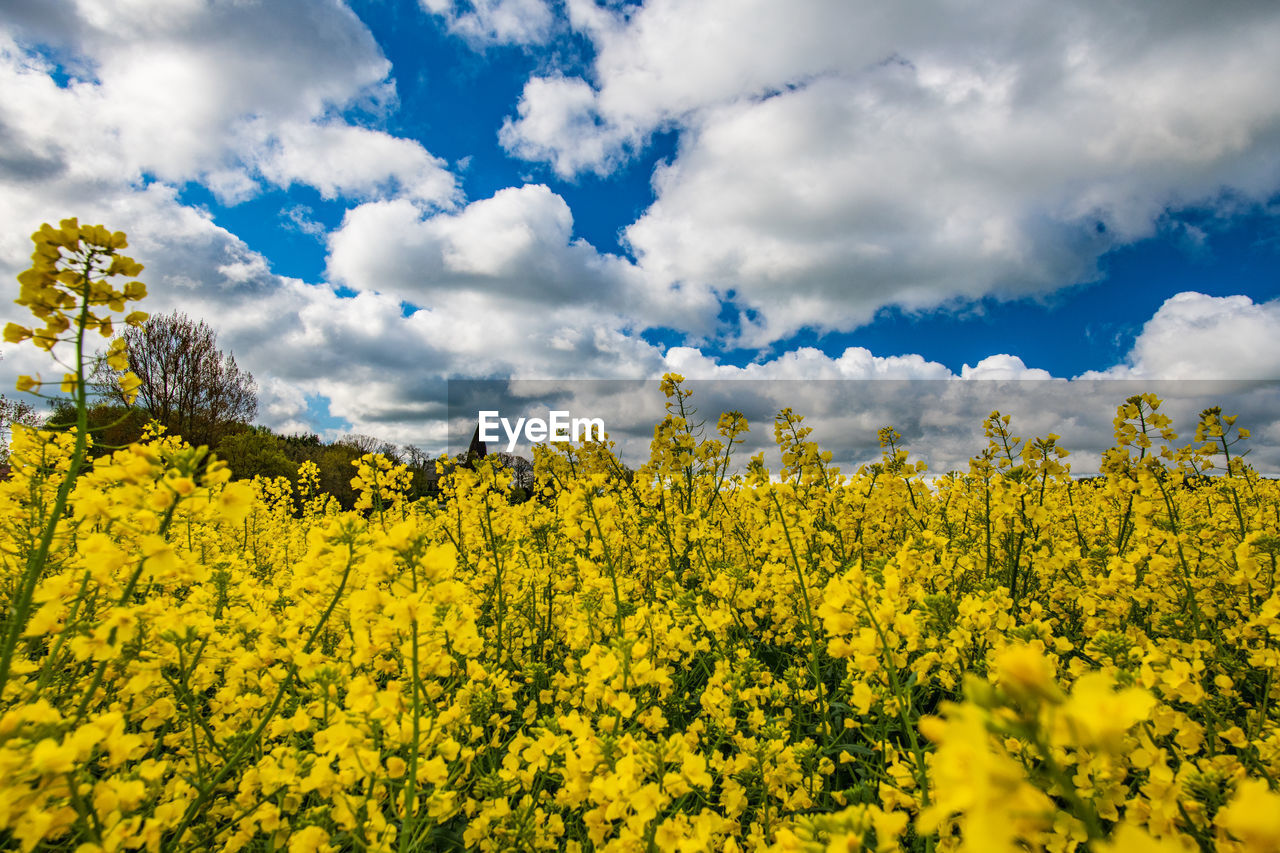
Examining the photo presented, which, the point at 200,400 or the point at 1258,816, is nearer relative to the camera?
the point at 1258,816

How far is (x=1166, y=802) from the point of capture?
1.64 m

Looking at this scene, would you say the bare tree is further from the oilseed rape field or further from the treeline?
the oilseed rape field

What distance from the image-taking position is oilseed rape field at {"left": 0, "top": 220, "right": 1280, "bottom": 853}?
132 cm

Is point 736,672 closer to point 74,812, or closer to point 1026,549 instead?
point 74,812

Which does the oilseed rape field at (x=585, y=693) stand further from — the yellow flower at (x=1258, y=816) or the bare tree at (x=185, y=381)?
the bare tree at (x=185, y=381)

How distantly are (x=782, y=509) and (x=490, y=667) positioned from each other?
7.31 ft

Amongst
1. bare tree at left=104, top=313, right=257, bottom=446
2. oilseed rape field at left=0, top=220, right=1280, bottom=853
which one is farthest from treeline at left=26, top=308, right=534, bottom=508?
oilseed rape field at left=0, top=220, right=1280, bottom=853

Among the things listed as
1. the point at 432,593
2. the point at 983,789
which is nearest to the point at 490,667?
the point at 432,593

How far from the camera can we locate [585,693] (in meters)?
2.44

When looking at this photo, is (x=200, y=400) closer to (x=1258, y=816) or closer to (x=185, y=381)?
(x=185, y=381)

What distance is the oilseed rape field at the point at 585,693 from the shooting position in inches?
52.1

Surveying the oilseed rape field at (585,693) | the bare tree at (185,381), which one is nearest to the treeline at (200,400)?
the bare tree at (185,381)

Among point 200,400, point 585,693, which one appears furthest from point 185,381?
point 585,693

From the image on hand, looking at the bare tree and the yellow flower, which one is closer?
the yellow flower
